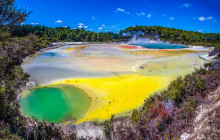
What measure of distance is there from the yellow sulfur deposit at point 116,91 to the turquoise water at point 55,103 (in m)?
0.65

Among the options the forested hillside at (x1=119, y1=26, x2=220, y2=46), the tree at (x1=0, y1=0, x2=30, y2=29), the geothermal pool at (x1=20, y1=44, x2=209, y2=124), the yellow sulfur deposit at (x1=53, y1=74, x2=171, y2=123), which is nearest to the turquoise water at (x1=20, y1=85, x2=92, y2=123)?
the geothermal pool at (x1=20, y1=44, x2=209, y2=124)

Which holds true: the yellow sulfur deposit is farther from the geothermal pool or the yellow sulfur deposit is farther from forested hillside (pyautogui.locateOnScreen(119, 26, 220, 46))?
forested hillside (pyautogui.locateOnScreen(119, 26, 220, 46))

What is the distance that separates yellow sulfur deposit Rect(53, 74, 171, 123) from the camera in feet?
29.7

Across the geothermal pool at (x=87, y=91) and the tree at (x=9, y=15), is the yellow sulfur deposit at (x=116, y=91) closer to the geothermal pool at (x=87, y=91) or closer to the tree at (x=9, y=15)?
the geothermal pool at (x=87, y=91)

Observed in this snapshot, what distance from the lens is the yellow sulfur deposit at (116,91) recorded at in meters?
9.04

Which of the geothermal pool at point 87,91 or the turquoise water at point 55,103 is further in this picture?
the geothermal pool at point 87,91

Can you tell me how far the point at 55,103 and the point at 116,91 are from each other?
15.4 feet

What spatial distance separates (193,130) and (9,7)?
9708 millimetres

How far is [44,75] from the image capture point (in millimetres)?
14891

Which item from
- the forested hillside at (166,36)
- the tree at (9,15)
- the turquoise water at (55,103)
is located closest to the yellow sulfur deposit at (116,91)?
the turquoise water at (55,103)

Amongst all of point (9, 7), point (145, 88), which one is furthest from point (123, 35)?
point (9, 7)

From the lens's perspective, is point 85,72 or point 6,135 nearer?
point 6,135

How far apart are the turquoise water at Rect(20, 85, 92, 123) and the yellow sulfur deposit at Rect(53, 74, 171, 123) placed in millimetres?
647

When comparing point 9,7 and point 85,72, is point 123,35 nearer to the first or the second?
point 85,72
